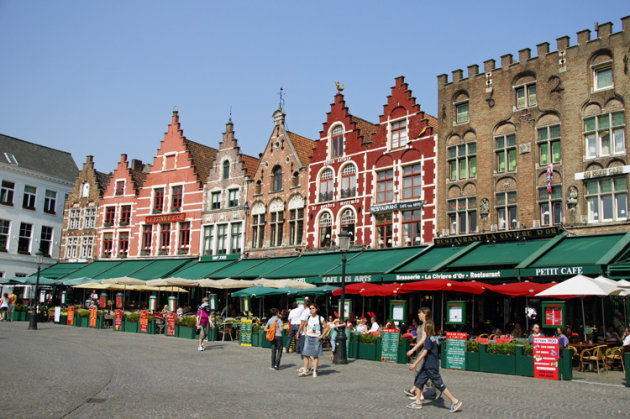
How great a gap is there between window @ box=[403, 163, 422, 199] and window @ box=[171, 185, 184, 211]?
1855 cm

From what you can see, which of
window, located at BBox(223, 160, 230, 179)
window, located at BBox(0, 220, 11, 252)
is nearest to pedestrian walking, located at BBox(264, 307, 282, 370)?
window, located at BBox(223, 160, 230, 179)

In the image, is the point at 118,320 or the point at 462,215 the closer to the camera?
the point at 462,215

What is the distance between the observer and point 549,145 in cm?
2436

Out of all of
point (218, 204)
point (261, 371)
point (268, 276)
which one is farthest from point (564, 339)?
point (218, 204)

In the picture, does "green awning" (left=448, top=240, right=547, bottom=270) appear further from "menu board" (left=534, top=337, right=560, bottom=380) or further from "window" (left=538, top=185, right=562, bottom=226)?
"menu board" (left=534, top=337, right=560, bottom=380)

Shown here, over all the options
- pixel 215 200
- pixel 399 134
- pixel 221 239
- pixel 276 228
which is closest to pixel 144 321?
pixel 276 228

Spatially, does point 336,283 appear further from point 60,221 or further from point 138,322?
point 60,221

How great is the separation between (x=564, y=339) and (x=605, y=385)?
247cm

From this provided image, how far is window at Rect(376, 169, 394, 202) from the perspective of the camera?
1177 inches

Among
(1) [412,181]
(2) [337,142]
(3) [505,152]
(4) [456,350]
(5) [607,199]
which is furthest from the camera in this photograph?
(2) [337,142]

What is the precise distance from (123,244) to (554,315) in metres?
35.7

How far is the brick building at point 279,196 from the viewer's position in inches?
1352

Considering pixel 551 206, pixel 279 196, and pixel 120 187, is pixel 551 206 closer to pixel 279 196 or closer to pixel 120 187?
pixel 279 196

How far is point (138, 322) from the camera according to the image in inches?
1121
